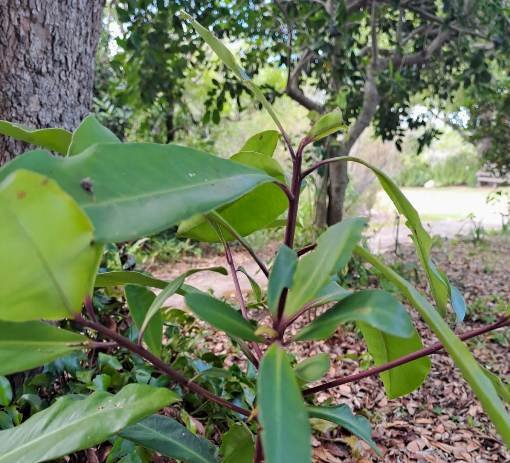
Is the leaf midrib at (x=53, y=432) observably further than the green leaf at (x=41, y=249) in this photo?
Yes

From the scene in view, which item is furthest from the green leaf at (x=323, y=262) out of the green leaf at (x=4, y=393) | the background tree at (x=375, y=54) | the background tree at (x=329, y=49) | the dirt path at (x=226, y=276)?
the background tree at (x=375, y=54)

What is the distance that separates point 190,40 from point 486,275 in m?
2.85

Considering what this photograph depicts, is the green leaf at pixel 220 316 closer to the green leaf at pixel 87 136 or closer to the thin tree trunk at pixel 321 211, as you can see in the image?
the green leaf at pixel 87 136

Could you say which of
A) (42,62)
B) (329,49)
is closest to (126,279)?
(42,62)

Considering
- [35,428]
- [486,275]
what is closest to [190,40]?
[35,428]

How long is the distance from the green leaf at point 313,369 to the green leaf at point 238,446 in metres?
0.26

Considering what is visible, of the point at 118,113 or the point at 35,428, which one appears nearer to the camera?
the point at 35,428

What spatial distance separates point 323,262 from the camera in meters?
0.41

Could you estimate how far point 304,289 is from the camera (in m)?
0.41

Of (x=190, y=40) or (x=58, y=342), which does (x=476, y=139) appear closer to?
(x=190, y=40)

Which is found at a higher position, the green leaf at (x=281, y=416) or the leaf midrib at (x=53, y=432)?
the green leaf at (x=281, y=416)

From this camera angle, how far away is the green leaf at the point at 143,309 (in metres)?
0.57

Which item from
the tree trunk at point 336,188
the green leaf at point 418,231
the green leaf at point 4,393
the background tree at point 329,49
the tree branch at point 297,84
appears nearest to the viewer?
the green leaf at point 418,231

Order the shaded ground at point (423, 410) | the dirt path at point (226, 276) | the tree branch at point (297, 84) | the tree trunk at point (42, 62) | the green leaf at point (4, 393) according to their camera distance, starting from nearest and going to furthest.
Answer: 1. the green leaf at point (4, 393)
2. the tree trunk at point (42, 62)
3. the shaded ground at point (423, 410)
4. the dirt path at point (226, 276)
5. the tree branch at point (297, 84)
